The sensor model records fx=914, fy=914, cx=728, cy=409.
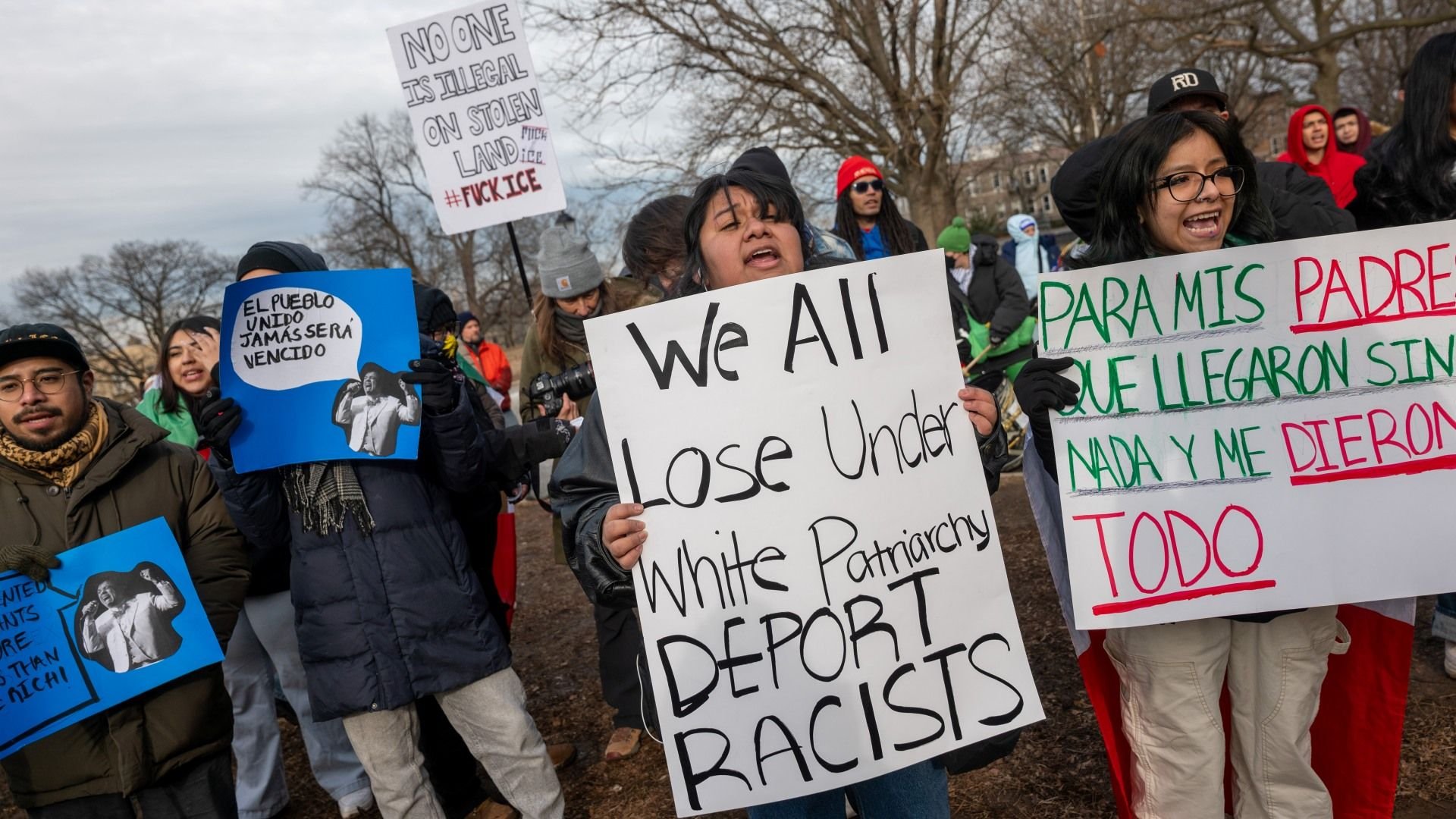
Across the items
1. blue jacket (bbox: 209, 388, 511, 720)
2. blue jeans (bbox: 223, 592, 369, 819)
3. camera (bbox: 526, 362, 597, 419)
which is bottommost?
blue jeans (bbox: 223, 592, 369, 819)

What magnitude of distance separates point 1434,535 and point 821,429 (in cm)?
140

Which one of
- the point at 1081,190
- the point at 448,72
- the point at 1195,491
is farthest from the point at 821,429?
the point at 448,72

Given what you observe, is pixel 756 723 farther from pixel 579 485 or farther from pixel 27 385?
pixel 27 385

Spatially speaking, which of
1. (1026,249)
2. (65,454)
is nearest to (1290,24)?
(1026,249)

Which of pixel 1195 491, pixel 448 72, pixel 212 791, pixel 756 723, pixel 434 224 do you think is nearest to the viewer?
pixel 756 723

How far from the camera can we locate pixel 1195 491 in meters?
2.03

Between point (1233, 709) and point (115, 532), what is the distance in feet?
9.27

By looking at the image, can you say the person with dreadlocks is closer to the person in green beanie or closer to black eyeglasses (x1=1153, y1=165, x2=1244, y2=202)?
black eyeglasses (x1=1153, y1=165, x2=1244, y2=202)

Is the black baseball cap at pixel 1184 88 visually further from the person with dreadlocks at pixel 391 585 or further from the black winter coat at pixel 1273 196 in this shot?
the person with dreadlocks at pixel 391 585

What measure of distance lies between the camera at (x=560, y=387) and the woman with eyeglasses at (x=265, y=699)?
3.84ft

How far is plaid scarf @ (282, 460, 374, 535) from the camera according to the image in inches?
101

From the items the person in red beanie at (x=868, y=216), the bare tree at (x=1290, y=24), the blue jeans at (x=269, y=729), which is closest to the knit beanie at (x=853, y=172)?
the person in red beanie at (x=868, y=216)

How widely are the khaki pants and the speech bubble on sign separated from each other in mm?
989

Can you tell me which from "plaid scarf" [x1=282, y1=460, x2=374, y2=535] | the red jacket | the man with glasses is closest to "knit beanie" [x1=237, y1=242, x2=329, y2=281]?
the man with glasses
